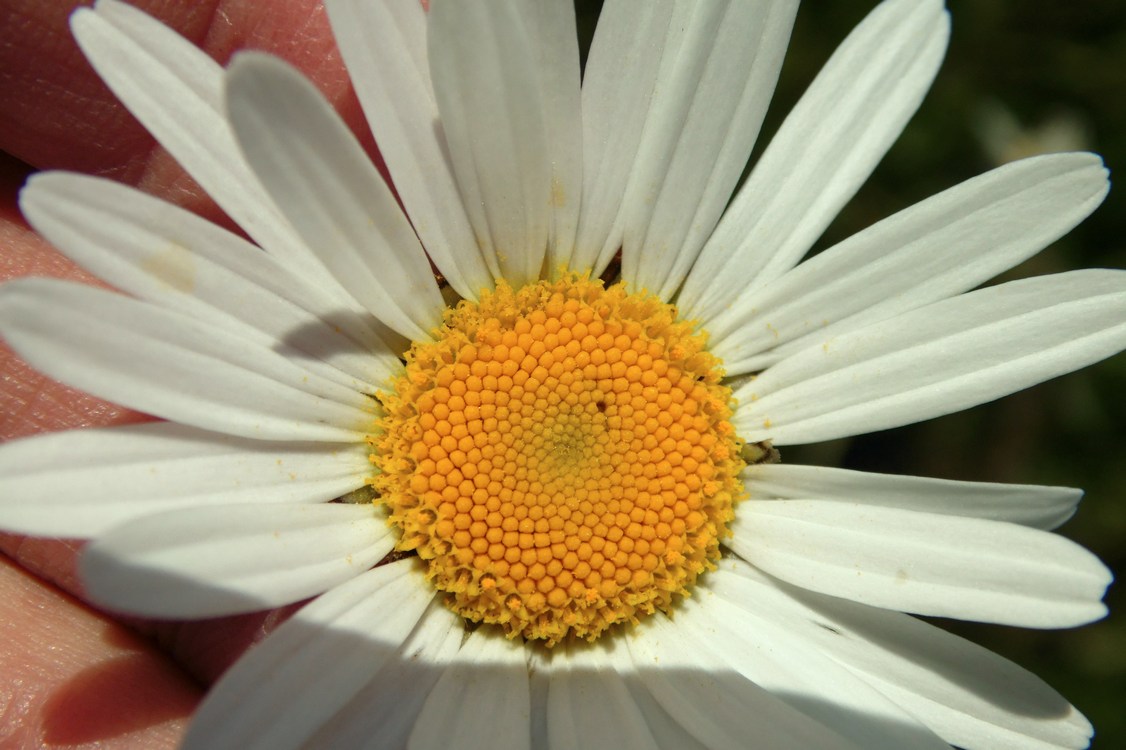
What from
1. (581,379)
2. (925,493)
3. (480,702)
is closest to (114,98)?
(581,379)

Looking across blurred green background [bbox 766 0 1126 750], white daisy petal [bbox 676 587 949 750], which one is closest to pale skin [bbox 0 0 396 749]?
white daisy petal [bbox 676 587 949 750]

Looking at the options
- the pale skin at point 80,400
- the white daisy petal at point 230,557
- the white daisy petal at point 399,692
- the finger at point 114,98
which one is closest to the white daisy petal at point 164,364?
the white daisy petal at point 230,557

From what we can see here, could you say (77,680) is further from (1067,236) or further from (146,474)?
(1067,236)

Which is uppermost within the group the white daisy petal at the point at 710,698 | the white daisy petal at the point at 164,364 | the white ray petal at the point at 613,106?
the white ray petal at the point at 613,106

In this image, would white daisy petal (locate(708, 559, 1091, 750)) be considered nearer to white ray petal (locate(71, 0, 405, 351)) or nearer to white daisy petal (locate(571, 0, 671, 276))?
white daisy petal (locate(571, 0, 671, 276))

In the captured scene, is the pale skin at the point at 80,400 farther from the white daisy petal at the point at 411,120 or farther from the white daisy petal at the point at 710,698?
the white daisy petal at the point at 710,698

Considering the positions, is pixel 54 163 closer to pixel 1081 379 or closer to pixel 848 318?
pixel 848 318
